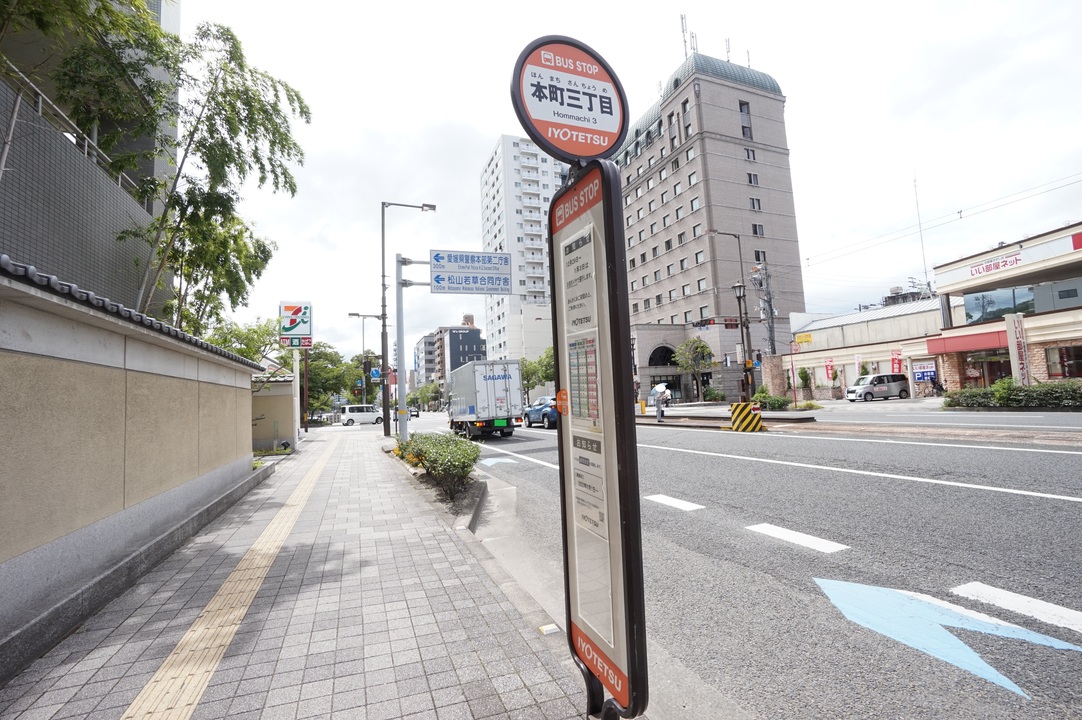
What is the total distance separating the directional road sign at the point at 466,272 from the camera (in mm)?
12680

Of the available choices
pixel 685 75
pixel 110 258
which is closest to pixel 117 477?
pixel 110 258

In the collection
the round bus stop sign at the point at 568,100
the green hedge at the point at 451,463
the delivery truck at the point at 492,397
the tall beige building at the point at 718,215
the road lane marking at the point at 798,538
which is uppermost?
the tall beige building at the point at 718,215

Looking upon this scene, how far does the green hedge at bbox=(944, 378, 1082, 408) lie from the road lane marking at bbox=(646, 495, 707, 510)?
17.5 m

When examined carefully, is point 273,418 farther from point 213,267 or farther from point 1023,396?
point 1023,396

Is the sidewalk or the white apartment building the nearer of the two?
the sidewalk

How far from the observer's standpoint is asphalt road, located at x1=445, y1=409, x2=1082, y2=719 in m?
2.63

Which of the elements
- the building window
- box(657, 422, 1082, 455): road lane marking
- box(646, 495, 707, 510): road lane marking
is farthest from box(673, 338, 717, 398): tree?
box(646, 495, 707, 510): road lane marking

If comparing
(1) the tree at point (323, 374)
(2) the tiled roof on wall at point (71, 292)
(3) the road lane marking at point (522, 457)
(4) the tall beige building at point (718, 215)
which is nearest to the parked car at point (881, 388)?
(4) the tall beige building at point (718, 215)

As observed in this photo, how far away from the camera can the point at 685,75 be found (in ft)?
155

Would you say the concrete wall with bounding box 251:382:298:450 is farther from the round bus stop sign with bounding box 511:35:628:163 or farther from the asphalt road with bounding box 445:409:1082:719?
the round bus stop sign with bounding box 511:35:628:163

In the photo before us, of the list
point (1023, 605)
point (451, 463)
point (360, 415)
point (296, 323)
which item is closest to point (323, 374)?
point (360, 415)

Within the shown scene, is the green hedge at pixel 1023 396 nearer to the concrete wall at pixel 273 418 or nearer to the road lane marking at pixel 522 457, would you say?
the road lane marking at pixel 522 457

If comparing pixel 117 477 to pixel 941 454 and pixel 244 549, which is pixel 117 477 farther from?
pixel 941 454

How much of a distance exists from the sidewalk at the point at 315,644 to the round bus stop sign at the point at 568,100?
276 centimetres
